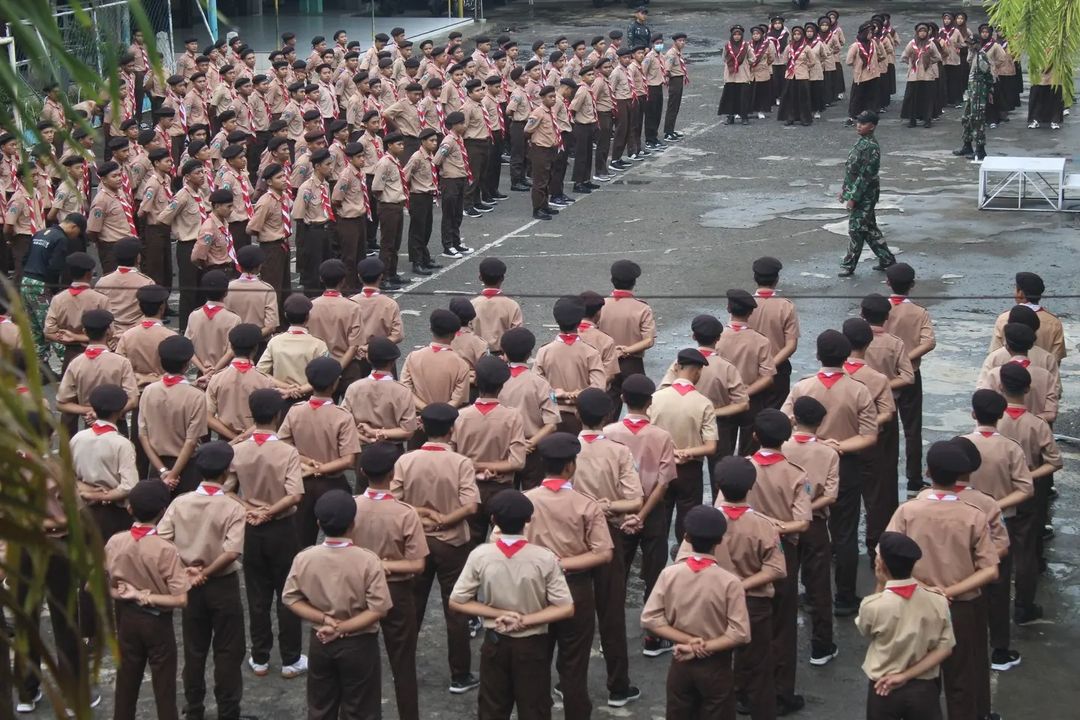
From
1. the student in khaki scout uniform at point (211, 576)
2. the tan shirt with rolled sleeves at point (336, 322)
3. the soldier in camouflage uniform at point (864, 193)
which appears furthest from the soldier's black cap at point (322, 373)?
the soldier in camouflage uniform at point (864, 193)

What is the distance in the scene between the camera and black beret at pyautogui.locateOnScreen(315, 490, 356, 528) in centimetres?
661

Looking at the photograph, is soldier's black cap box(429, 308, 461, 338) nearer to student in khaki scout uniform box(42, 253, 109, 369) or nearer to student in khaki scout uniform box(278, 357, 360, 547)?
student in khaki scout uniform box(278, 357, 360, 547)

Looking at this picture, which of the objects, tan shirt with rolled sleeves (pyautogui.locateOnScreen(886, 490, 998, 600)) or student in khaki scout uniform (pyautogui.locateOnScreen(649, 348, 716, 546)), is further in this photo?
student in khaki scout uniform (pyautogui.locateOnScreen(649, 348, 716, 546))

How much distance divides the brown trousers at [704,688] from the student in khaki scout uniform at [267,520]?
2326 mm

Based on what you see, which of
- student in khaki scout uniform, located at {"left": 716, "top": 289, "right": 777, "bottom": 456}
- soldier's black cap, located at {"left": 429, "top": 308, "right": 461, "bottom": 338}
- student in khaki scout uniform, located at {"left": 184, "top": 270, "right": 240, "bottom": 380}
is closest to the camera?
soldier's black cap, located at {"left": 429, "top": 308, "right": 461, "bottom": 338}

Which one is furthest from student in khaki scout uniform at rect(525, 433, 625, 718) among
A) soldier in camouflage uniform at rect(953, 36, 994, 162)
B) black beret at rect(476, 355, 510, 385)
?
soldier in camouflage uniform at rect(953, 36, 994, 162)

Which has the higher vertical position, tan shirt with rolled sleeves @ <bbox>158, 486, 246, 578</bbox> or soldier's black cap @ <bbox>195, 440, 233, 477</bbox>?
soldier's black cap @ <bbox>195, 440, 233, 477</bbox>

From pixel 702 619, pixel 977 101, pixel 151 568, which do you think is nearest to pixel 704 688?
pixel 702 619

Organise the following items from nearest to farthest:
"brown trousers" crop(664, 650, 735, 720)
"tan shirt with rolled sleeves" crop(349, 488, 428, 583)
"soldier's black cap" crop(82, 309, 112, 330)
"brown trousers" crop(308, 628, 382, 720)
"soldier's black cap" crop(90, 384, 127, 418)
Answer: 1. "brown trousers" crop(664, 650, 735, 720)
2. "brown trousers" crop(308, 628, 382, 720)
3. "tan shirt with rolled sleeves" crop(349, 488, 428, 583)
4. "soldier's black cap" crop(90, 384, 127, 418)
5. "soldier's black cap" crop(82, 309, 112, 330)

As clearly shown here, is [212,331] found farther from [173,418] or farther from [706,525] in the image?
[706,525]

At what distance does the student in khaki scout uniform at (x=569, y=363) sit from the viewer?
9539 millimetres

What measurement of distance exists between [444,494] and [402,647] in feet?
2.73

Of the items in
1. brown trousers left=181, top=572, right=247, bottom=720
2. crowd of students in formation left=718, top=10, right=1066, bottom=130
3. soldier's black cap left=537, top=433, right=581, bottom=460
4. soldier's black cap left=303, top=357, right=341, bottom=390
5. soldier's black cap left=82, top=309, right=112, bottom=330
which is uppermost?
crowd of students in formation left=718, top=10, right=1066, bottom=130

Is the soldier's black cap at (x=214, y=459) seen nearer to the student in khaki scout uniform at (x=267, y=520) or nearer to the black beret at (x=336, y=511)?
the student in khaki scout uniform at (x=267, y=520)
